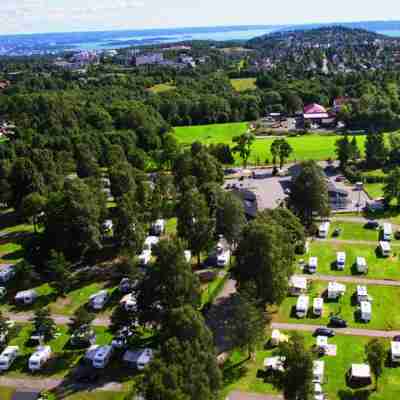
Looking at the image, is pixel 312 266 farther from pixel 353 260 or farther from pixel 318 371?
pixel 318 371

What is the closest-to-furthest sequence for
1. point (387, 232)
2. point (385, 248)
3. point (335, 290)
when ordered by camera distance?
point (335, 290)
point (385, 248)
point (387, 232)

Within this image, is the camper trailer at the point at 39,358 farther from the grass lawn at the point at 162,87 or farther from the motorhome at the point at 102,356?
the grass lawn at the point at 162,87

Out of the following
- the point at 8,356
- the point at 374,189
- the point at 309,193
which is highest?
the point at 309,193

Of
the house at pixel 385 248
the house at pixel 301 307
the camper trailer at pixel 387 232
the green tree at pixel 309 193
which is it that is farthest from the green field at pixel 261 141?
the house at pixel 301 307

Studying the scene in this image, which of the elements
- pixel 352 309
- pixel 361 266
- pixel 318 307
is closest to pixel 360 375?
pixel 318 307

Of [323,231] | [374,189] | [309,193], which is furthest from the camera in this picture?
[374,189]

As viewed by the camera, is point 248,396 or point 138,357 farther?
point 138,357

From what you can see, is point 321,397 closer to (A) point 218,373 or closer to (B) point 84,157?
(A) point 218,373
